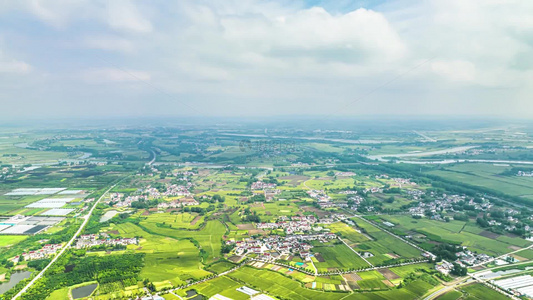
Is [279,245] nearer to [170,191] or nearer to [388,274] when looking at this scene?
[388,274]

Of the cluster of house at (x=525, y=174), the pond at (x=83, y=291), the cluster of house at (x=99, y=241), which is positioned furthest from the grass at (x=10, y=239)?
the cluster of house at (x=525, y=174)

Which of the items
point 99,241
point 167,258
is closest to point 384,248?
point 167,258

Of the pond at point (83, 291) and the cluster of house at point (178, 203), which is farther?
the cluster of house at point (178, 203)

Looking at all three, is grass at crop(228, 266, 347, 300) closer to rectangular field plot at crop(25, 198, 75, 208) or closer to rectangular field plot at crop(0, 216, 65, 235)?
rectangular field plot at crop(0, 216, 65, 235)

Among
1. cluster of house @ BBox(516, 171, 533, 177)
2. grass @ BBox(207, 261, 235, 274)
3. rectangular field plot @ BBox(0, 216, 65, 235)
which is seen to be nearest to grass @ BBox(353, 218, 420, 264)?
grass @ BBox(207, 261, 235, 274)

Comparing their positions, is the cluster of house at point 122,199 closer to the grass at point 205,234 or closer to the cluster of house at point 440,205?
the grass at point 205,234

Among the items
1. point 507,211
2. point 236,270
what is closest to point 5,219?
point 236,270
